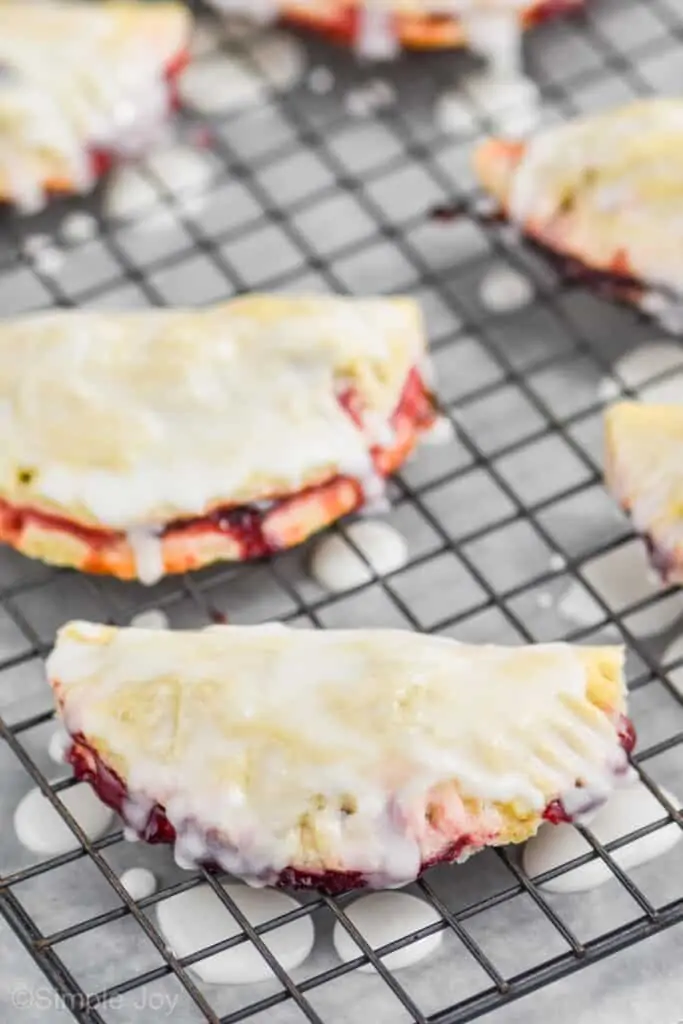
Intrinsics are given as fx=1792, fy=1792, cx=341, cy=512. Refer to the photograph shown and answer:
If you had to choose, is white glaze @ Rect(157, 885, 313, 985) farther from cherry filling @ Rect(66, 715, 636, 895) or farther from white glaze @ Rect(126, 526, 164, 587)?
white glaze @ Rect(126, 526, 164, 587)

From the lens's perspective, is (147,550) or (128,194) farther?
(128,194)

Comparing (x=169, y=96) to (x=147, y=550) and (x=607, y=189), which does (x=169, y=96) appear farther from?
(x=147, y=550)

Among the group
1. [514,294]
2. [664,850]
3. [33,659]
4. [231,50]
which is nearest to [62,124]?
[231,50]

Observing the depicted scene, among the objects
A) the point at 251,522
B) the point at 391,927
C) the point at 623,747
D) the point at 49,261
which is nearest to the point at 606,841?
the point at 623,747

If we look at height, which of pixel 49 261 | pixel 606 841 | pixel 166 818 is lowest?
pixel 606 841

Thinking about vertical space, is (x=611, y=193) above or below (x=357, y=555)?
above

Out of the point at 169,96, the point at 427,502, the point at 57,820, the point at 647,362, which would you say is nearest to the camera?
the point at 57,820

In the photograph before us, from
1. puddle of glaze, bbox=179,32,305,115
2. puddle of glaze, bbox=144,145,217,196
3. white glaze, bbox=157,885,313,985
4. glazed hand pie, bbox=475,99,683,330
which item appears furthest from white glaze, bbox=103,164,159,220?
white glaze, bbox=157,885,313,985

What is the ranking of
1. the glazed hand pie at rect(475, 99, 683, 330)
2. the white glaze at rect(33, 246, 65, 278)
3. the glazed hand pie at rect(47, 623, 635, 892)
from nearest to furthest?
the glazed hand pie at rect(47, 623, 635, 892) → the glazed hand pie at rect(475, 99, 683, 330) → the white glaze at rect(33, 246, 65, 278)
